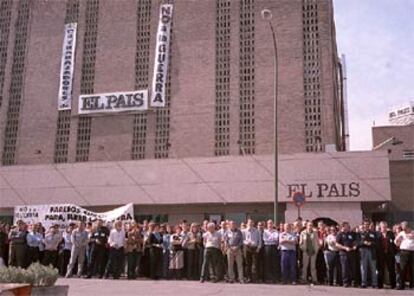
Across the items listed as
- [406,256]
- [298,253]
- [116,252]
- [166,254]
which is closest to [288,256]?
[298,253]

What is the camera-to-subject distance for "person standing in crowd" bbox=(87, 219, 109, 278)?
1784cm

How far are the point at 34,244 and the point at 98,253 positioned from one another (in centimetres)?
262

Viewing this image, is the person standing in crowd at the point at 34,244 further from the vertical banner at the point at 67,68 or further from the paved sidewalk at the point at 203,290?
the vertical banner at the point at 67,68

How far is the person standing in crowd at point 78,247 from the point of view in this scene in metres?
17.9

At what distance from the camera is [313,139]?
3388cm

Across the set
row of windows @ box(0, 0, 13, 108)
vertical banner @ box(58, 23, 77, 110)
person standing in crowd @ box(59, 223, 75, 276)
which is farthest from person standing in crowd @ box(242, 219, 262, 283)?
row of windows @ box(0, 0, 13, 108)

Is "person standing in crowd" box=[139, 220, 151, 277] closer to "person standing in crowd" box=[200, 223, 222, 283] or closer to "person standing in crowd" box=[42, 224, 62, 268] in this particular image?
"person standing in crowd" box=[200, 223, 222, 283]

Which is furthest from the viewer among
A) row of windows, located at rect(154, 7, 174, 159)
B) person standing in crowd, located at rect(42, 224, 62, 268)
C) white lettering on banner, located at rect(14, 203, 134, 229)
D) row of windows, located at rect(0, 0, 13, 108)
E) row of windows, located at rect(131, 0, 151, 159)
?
row of windows, located at rect(0, 0, 13, 108)

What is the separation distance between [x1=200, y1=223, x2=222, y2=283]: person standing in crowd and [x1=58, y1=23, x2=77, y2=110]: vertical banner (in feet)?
82.5

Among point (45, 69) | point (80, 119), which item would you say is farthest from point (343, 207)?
point (45, 69)

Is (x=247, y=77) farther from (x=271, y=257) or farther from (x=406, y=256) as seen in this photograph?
(x=406, y=256)

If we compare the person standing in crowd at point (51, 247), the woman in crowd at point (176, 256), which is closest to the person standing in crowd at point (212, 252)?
the woman in crowd at point (176, 256)

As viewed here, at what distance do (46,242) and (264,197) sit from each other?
44.7 ft

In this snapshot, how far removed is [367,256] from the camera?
15328 mm
